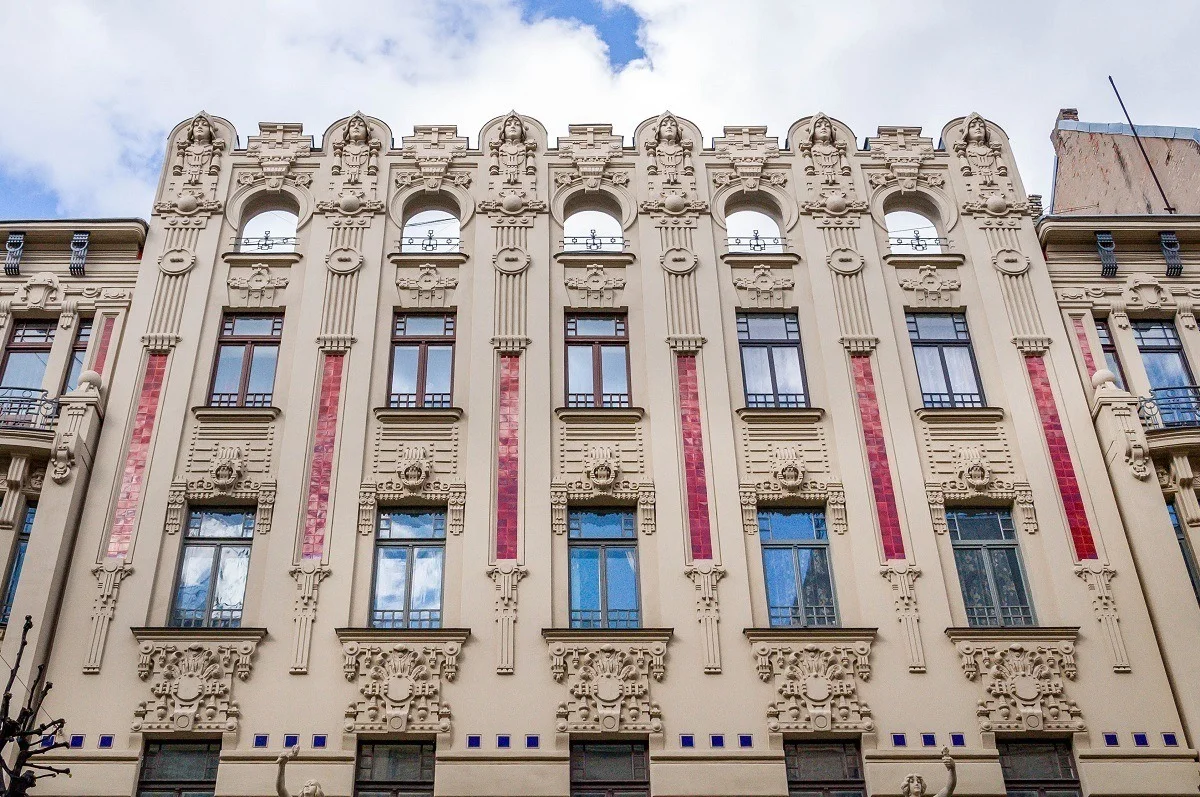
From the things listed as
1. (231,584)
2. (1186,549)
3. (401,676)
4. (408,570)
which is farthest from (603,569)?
(1186,549)

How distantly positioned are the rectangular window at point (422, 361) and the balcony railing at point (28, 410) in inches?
213

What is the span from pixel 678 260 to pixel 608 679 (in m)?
8.13

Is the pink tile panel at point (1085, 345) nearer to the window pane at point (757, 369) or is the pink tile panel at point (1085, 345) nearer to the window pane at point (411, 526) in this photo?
the window pane at point (757, 369)

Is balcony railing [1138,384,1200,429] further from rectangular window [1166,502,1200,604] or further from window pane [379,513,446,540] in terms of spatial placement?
window pane [379,513,446,540]

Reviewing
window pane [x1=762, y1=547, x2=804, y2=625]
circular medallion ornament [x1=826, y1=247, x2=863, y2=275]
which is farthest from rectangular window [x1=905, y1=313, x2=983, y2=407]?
window pane [x1=762, y1=547, x2=804, y2=625]

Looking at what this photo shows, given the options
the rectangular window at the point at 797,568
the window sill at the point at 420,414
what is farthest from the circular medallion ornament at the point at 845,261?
the window sill at the point at 420,414

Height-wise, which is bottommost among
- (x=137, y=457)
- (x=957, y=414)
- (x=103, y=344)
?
(x=137, y=457)

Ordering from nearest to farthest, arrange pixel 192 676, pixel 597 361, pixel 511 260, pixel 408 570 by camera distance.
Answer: pixel 192 676 → pixel 408 570 → pixel 597 361 → pixel 511 260

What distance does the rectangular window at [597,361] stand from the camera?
19.8 metres

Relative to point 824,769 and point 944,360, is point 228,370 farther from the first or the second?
point 944,360

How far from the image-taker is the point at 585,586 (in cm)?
1780

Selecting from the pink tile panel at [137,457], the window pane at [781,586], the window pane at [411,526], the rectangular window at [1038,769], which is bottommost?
the rectangular window at [1038,769]

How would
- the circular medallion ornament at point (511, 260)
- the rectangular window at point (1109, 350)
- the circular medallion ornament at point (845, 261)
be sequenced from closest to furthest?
the rectangular window at point (1109, 350) < the circular medallion ornament at point (511, 260) < the circular medallion ornament at point (845, 261)

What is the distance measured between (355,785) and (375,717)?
91 cm
